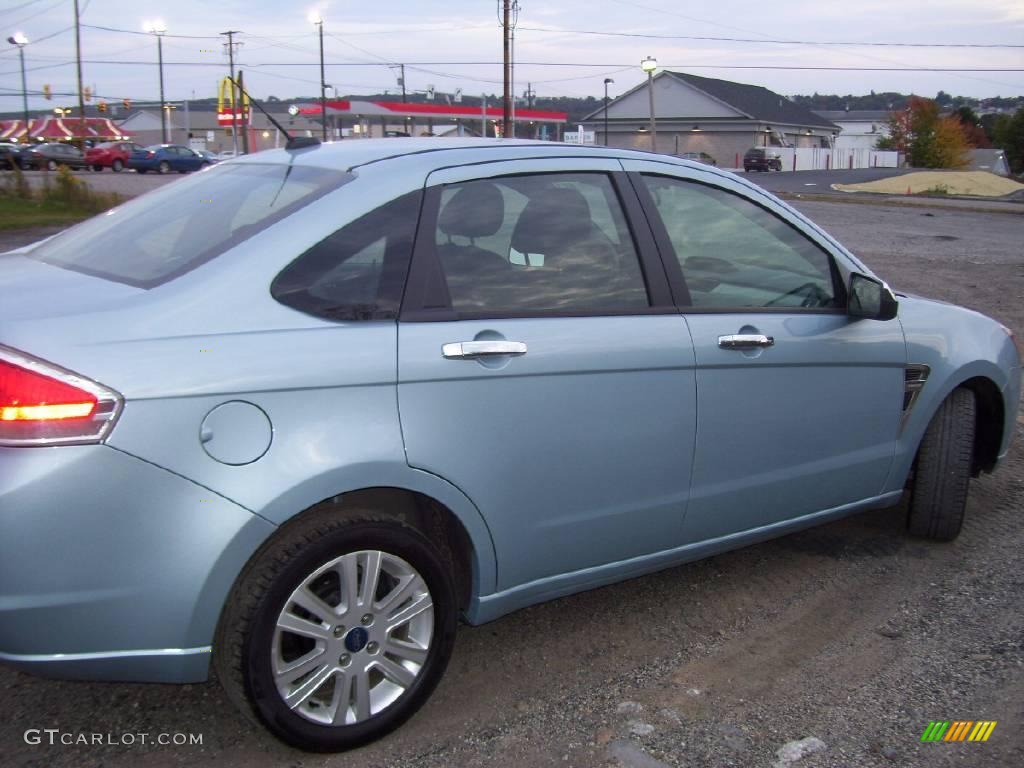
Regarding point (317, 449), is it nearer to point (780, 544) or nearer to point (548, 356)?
point (548, 356)

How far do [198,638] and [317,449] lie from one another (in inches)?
22.5

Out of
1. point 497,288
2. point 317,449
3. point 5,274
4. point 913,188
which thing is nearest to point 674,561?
point 497,288

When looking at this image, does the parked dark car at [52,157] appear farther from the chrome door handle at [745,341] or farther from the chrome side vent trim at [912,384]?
the chrome door handle at [745,341]

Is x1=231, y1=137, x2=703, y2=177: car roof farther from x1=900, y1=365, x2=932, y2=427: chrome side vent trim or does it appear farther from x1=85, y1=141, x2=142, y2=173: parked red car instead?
x1=85, y1=141, x2=142, y2=173: parked red car

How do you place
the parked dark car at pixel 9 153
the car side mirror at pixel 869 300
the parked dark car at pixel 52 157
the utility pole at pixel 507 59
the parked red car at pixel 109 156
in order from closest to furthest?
the car side mirror at pixel 869 300 → the utility pole at pixel 507 59 → the parked dark car at pixel 9 153 → the parked red car at pixel 109 156 → the parked dark car at pixel 52 157

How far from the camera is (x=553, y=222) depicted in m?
3.40

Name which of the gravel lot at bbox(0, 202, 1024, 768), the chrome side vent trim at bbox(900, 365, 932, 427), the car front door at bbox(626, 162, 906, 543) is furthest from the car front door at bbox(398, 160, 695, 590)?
the chrome side vent trim at bbox(900, 365, 932, 427)

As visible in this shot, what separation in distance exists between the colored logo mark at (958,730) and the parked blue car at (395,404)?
96 cm

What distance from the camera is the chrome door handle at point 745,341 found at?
11.5 feet

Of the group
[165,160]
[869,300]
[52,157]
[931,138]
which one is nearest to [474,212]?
[869,300]

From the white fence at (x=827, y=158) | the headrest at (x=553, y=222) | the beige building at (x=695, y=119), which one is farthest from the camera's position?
the beige building at (x=695, y=119)

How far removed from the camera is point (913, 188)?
45000 mm

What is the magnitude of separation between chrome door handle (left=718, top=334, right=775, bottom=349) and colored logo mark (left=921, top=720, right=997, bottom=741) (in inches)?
53.9

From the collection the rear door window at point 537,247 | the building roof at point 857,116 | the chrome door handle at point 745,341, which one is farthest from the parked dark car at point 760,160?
the building roof at point 857,116
